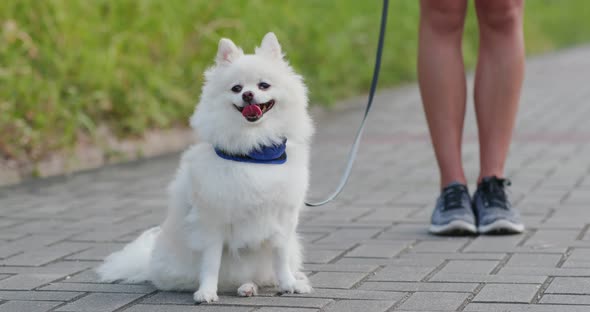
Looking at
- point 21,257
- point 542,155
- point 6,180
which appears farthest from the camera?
point 542,155

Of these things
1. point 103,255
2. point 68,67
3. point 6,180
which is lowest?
point 103,255

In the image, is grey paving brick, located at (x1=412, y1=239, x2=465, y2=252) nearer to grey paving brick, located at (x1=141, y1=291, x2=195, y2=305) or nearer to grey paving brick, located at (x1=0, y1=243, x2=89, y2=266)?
Result: grey paving brick, located at (x1=141, y1=291, x2=195, y2=305)

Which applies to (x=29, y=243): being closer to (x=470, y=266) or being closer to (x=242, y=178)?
(x=242, y=178)

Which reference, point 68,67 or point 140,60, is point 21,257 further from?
point 140,60

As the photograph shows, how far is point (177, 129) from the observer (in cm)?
759

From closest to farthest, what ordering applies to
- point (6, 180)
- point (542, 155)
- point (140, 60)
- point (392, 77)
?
1. point (6, 180)
2. point (542, 155)
3. point (140, 60)
4. point (392, 77)

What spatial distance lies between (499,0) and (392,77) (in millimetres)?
7479

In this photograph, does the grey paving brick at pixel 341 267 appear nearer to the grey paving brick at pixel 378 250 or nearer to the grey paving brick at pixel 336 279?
the grey paving brick at pixel 336 279

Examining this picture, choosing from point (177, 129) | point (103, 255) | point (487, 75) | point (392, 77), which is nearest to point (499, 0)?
point (487, 75)

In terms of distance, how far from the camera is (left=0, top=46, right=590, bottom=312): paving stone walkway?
127 inches

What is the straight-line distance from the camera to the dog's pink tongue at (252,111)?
3.08 m

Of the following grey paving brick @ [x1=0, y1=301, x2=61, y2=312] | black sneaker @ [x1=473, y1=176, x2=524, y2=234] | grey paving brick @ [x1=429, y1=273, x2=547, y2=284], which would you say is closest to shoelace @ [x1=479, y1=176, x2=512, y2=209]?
black sneaker @ [x1=473, y1=176, x2=524, y2=234]

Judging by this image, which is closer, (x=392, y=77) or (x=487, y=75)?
(x=487, y=75)

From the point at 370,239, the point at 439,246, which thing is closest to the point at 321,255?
the point at 370,239
